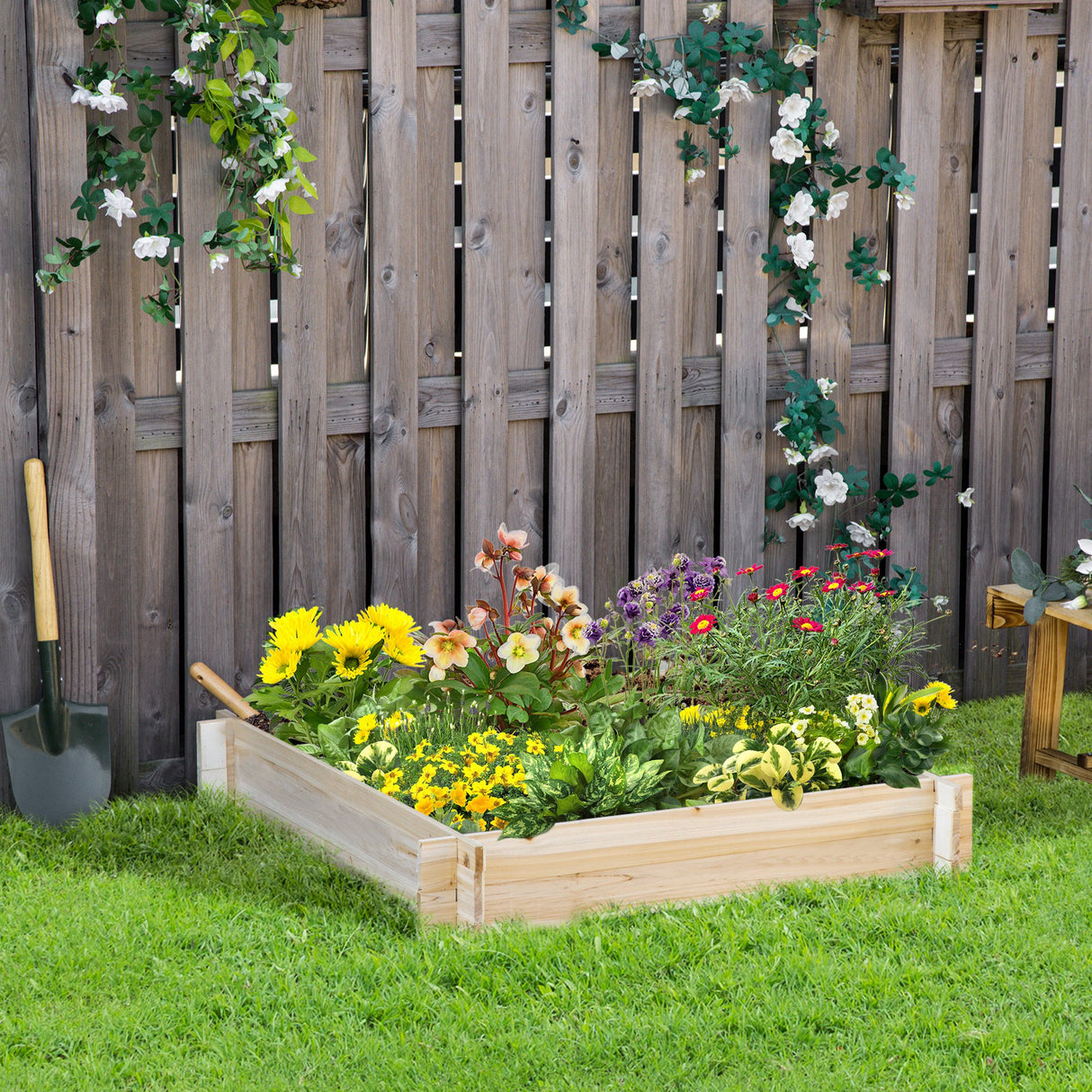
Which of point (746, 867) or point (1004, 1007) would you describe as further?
point (746, 867)

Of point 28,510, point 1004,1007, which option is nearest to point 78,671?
point 28,510

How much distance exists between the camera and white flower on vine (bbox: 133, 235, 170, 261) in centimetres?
328

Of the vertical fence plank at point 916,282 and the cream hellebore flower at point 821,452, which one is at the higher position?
the vertical fence plank at point 916,282

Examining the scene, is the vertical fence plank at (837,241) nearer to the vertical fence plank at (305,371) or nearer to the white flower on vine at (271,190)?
the vertical fence plank at (305,371)

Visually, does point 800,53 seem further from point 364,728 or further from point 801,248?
point 364,728

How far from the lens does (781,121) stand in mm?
4070

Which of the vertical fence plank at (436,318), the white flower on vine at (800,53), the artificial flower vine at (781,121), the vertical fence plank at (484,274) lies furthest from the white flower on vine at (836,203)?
the vertical fence plank at (436,318)

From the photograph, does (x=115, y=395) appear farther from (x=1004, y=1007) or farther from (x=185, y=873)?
(x=1004, y=1007)

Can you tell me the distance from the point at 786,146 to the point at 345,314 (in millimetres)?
1393

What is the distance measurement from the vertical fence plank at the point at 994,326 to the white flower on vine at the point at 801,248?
686 millimetres

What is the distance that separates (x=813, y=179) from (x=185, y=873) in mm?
2699

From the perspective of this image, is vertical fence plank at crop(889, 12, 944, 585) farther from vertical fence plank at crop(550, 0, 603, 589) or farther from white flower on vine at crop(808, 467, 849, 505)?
vertical fence plank at crop(550, 0, 603, 589)

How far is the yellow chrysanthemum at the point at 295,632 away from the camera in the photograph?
3346 mm

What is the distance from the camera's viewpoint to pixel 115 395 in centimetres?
346
